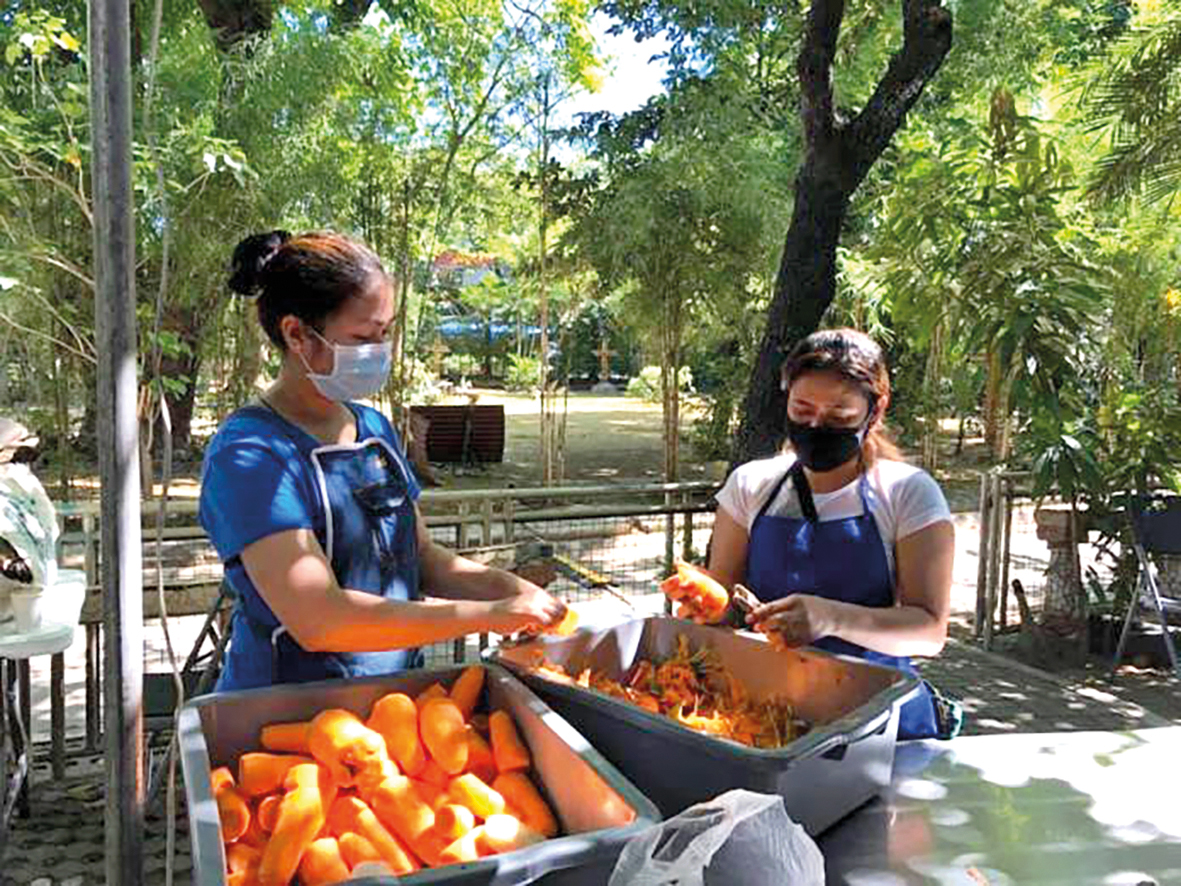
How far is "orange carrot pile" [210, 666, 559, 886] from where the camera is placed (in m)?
1.06

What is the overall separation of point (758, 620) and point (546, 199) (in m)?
7.53

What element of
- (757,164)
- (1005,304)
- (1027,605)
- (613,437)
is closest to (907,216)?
(1005,304)

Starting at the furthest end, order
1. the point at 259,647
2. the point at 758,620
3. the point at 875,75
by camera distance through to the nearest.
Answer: the point at 875,75 → the point at 758,620 → the point at 259,647

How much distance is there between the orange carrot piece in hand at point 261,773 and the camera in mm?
1179

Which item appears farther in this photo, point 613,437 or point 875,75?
point 613,437

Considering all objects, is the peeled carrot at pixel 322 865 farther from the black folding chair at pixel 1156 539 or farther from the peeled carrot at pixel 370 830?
the black folding chair at pixel 1156 539

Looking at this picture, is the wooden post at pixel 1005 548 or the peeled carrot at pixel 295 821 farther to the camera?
the wooden post at pixel 1005 548

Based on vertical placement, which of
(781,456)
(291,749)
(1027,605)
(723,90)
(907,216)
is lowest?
(1027,605)

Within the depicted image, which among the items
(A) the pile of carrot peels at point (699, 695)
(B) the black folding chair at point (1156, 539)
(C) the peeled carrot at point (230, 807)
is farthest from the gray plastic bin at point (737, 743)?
(B) the black folding chair at point (1156, 539)

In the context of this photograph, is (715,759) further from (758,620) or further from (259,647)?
(259,647)

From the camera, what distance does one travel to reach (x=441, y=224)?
9.04 m

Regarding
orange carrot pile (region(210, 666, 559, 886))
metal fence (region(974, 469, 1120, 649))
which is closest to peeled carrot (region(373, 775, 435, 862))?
orange carrot pile (region(210, 666, 559, 886))

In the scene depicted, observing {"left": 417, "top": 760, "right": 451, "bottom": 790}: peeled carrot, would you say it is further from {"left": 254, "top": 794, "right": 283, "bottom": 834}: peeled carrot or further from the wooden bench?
the wooden bench

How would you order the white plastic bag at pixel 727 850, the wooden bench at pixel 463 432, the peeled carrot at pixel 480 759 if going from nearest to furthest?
the white plastic bag at pixel 727 850 → the peeled carrot at pixel 480 759 → the wooden bench at pixel 463 432
